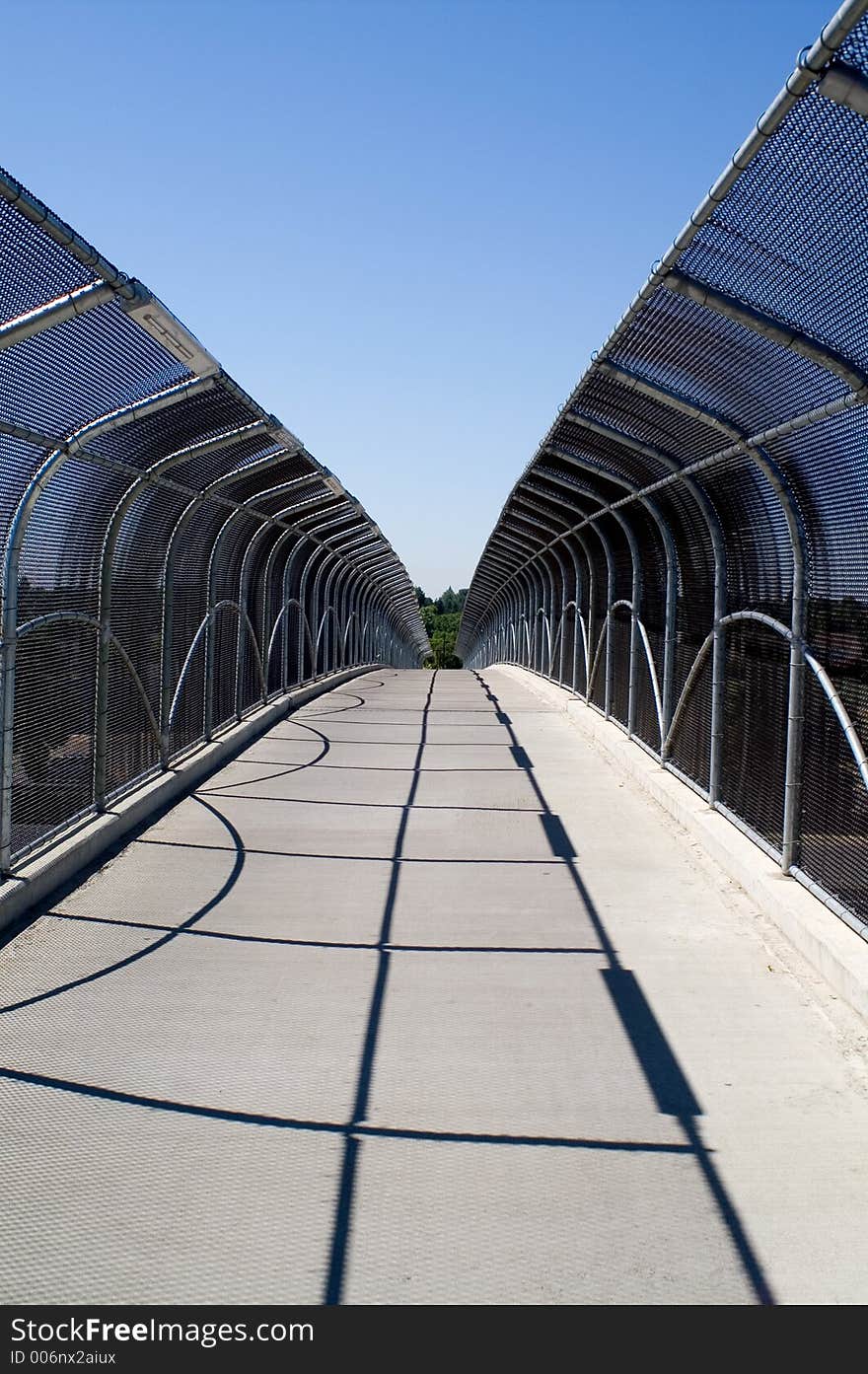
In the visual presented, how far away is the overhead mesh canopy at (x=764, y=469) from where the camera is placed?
3795 mm

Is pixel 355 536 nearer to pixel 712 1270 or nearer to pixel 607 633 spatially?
pixel 607 633

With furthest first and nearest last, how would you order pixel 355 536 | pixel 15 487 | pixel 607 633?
pixel 355 536 < pixel 607 633 < pixel 15 487

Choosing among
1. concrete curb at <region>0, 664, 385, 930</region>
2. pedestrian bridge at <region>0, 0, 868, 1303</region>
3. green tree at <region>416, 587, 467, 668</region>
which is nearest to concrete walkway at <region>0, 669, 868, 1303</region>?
pedestrian bridge at <region>0, 0, 868, 1303</region>

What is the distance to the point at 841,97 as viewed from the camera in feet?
10.4

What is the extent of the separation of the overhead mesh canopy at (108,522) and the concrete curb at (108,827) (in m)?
0.11

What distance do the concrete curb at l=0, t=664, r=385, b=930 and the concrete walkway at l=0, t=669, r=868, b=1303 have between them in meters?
0.15

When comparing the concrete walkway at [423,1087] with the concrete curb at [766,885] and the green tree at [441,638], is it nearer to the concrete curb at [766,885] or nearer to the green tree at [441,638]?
the concrete curb at [766,885]

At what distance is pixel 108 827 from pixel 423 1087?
3.64 meters

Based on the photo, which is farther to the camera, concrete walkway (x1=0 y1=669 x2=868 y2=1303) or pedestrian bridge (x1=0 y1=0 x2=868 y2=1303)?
pedestrian bridge (x1=0 y1=0 x2=868 y2=1303)

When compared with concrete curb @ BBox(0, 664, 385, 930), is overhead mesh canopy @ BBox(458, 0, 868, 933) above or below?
above

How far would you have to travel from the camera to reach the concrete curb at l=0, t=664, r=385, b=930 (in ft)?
18.7

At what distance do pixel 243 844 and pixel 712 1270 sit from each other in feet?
15.8

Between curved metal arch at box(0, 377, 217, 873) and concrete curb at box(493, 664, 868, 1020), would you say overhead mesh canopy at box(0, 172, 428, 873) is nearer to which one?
curved metal arch at box(0, 377, 217, 873)

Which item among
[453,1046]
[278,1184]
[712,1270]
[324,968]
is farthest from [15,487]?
[712,1270]
